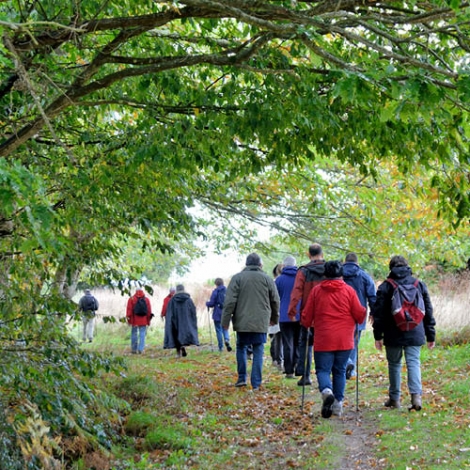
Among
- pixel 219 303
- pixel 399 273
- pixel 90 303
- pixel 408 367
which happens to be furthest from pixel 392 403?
pixel 90 303

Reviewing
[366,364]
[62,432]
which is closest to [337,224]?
[366,364]

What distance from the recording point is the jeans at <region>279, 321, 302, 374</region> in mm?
11508

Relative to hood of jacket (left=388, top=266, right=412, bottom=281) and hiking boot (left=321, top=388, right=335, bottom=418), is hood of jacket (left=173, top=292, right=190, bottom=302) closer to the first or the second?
hiking boot (left=321, top=388, right=335, bottom=418)

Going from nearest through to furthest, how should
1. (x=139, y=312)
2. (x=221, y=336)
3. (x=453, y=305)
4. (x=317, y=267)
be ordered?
1. (x=317, y=267)
2. (x=453, y=305)
3. (x=221, y=336)
4. (x=139, y=312)

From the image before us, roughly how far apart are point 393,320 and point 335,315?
28.0 inches

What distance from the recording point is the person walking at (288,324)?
1150cm

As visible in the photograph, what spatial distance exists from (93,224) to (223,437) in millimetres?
2895

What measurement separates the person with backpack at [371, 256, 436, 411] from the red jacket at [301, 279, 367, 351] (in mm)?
277

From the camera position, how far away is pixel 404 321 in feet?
26.9

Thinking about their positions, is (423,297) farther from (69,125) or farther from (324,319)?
(69,125)

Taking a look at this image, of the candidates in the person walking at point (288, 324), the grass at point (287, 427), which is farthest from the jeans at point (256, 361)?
the person walking at point (288, 324)

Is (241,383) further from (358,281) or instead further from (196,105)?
(196,105)

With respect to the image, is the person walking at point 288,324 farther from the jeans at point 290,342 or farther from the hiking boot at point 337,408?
the hiking boot at point 337,408

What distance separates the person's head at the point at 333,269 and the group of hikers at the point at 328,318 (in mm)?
12
